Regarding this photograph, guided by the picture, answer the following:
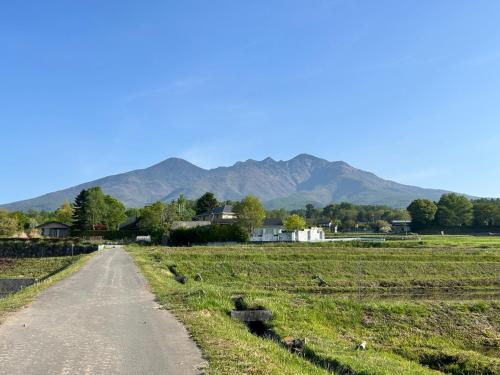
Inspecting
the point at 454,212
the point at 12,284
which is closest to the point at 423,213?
the point at 454,212

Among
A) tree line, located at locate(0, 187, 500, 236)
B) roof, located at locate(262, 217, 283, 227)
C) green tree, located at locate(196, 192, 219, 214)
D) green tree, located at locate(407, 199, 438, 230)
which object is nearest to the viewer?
tree line, located at locate(0, 187, 500, 236)

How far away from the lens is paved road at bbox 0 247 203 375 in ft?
27.6

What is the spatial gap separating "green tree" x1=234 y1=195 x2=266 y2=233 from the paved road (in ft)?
250

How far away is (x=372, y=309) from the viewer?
68.7 feet

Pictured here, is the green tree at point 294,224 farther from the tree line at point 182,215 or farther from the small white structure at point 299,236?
the small white structure at point 299,236

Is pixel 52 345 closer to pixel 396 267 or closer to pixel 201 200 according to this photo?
pixel 396 267

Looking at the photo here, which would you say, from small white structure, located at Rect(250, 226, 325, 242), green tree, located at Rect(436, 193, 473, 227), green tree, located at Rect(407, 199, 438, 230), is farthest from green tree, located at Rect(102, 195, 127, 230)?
green tree, located at Rect(436, 193, 473, 227)

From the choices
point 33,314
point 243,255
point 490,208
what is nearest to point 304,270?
point 243,255

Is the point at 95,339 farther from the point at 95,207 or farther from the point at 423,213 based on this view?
the point at 423,213

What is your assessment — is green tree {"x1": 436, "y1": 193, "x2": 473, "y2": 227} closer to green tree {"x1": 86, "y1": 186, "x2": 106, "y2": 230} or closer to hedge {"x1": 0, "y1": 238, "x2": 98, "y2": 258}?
green tree {"x1": 86, "y1": 186, "x2": 106, "y2": 230}

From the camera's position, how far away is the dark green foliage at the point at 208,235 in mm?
68250

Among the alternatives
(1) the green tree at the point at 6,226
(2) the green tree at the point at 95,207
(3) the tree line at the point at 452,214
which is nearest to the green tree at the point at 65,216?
(2) the green tree at the point at 95,207

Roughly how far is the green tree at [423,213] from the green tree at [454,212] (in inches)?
69.8

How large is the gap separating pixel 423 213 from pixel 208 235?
91.6m
